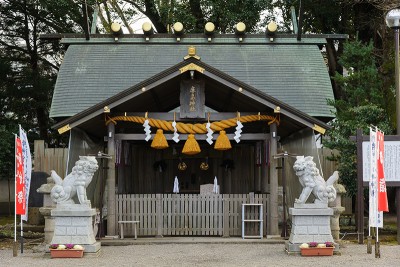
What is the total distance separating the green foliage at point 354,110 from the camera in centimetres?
1773

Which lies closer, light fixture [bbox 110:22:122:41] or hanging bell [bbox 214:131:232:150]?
hanging bell [bbox 214:131:232:150]

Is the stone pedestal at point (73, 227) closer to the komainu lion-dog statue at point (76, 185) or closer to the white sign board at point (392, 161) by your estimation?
the komainu lion-dog statue at point (76, 185)

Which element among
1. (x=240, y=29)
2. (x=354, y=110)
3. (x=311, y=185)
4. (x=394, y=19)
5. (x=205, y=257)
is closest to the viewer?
(x=205, y=257)

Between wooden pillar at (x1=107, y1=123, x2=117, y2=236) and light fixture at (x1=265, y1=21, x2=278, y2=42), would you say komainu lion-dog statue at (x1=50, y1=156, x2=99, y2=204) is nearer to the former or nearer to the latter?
wooden pillar at (x1=107, y1=123, x2=117, y2=236)

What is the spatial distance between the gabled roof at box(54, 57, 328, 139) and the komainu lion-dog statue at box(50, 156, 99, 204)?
2096 millimetres

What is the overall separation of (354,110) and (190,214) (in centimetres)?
503

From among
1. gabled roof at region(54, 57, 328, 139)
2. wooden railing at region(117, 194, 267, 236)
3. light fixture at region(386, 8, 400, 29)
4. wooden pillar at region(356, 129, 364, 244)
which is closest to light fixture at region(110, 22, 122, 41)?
gabled roof at region(54, 57, 328, 139)

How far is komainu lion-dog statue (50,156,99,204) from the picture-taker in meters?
13.6

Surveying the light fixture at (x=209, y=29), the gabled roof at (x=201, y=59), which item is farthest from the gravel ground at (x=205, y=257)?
the light fixture at (x=209, y=29)

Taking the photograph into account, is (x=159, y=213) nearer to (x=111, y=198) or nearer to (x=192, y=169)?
(x=111, y=198)

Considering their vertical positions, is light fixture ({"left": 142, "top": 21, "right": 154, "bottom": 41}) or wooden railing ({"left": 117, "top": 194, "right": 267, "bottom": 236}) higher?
light fixture ({"left": 142, "top": 21, "right": 154, "bottom": 41})

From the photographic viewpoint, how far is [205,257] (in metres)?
13.4

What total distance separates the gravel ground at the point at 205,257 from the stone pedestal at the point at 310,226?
0.36 metres

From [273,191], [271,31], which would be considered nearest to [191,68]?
[273,191]
